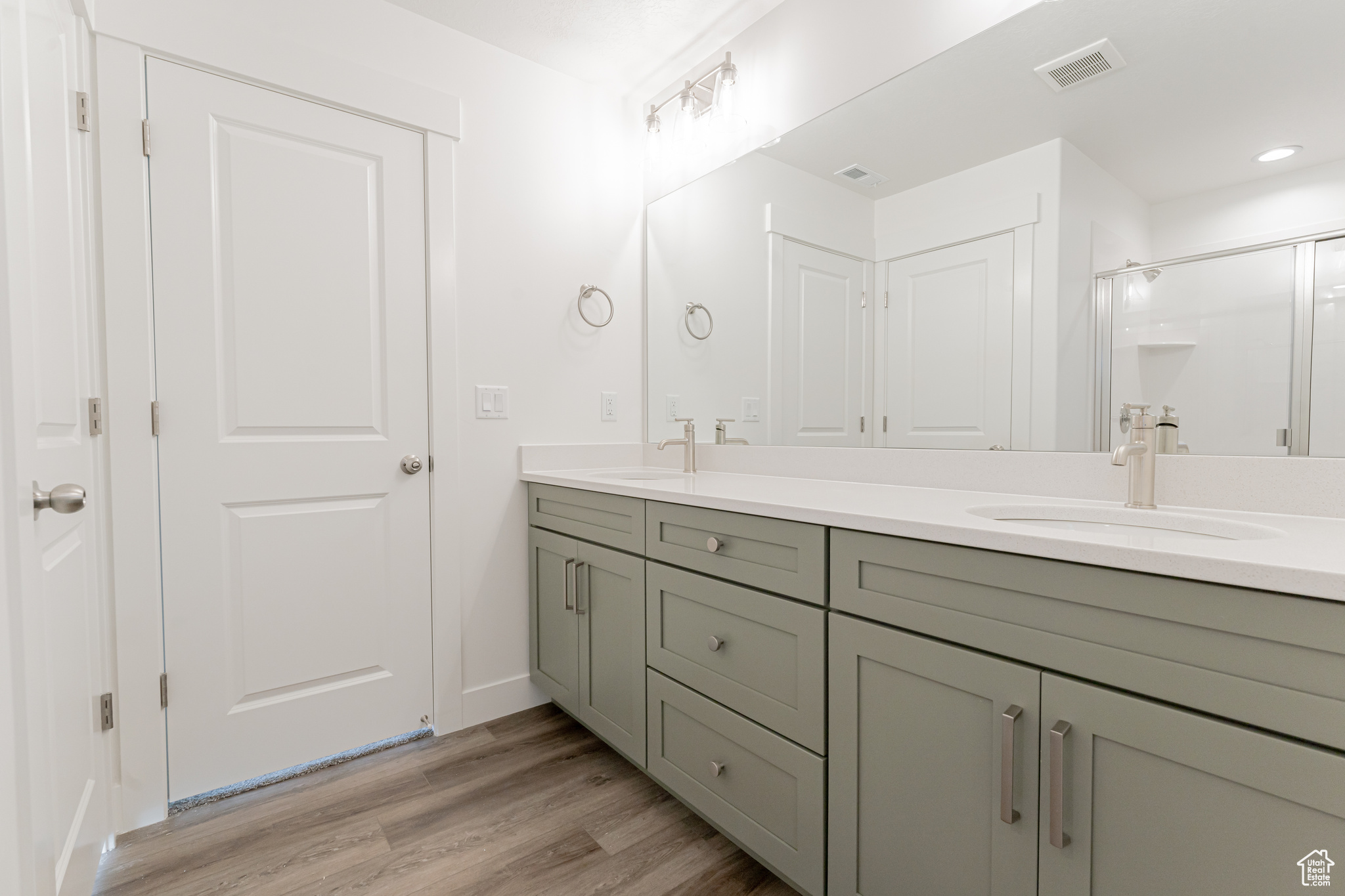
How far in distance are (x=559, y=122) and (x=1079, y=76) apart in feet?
5.56

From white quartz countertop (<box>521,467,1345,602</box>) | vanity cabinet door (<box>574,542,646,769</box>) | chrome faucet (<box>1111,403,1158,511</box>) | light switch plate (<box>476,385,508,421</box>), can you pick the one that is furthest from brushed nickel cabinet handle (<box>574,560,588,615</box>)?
chrome faucet (<box>1111,403,1158,511</box>)

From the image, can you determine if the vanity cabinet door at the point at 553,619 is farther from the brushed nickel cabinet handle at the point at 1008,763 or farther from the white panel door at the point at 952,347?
the brushed nickel cabinet handle at the point at 1008,763

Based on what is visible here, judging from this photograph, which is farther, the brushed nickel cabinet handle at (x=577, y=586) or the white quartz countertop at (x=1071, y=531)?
the brushed nickel cabinet handle at (x=577, y=586)

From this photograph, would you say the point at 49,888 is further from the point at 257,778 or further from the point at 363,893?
the point at 257,778

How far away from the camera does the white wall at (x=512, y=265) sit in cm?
201

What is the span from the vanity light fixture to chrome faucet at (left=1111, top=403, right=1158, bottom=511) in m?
1.57

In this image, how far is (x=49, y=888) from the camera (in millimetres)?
951

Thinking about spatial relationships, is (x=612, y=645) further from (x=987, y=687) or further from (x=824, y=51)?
(x=824, y=51)

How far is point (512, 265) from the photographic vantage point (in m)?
2.15

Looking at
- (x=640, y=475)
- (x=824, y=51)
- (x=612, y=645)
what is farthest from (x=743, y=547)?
(x=824, y=51)

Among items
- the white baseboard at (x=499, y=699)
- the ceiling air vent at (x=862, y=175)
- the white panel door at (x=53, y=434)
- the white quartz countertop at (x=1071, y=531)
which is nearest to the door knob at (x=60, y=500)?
Result: the white panel door at (x=53, y=434)

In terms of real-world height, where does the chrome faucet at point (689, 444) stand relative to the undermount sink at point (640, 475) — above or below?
above

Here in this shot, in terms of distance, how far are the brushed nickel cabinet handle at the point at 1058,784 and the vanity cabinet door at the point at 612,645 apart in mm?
987

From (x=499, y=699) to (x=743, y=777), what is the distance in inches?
45.2
